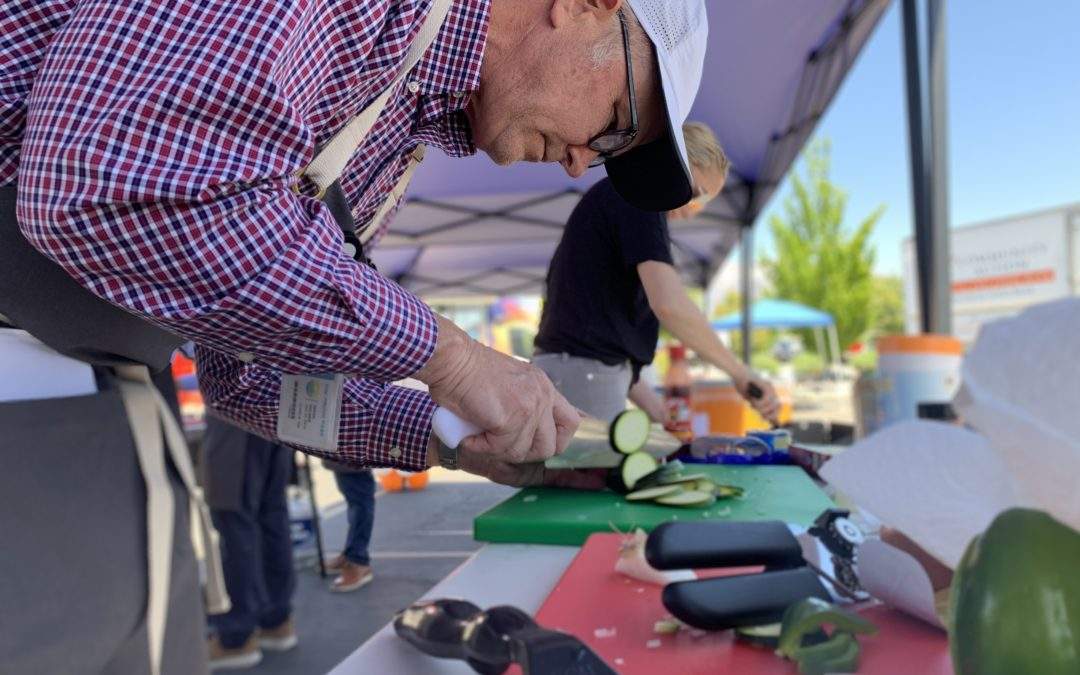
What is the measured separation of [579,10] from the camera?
0.88 meters

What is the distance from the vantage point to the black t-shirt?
1.93m

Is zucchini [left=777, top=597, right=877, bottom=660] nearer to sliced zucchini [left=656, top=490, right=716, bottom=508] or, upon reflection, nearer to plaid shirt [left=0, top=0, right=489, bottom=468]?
plaid shirt [left=0, top=0, right=489, bottom=468]

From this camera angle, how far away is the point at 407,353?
2.27 ft

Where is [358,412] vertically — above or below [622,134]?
below

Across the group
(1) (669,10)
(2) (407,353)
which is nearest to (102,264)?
(2) (407,353)

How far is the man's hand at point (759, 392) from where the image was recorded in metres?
2.35

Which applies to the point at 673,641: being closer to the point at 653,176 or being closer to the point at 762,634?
the point at 762,634

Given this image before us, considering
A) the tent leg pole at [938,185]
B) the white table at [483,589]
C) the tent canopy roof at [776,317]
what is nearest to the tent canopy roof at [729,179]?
the tent leg pole at [938,185]

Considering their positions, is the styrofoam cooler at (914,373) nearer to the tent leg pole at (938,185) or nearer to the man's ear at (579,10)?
the tent leg pole at (938,185)

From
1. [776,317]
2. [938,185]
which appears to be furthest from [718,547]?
[776,317]

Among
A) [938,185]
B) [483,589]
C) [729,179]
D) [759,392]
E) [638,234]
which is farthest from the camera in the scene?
[729,179]

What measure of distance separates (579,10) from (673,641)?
707 mm

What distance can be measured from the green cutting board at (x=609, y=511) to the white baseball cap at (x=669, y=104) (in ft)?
1.73

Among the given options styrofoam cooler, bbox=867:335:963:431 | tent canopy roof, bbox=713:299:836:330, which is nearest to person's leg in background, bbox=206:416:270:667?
styrofoam cooler, bbox=867:335:963:431
